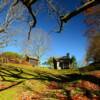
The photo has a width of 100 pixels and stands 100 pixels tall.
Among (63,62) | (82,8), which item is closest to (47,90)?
(82,8)

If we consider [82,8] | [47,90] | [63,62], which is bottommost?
[47,90]

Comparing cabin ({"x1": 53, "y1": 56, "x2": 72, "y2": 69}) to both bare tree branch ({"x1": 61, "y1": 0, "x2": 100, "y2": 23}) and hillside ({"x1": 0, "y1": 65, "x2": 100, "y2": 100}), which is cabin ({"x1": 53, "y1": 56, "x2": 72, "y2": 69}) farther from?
bare tree branch ({"x1": 61, "y1": 0, "x2": 100, "y2": 23})

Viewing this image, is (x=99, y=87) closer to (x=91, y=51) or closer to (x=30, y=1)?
(x=30, y=1)

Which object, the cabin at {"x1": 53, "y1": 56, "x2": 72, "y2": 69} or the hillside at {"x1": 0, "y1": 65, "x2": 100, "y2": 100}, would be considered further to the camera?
the cabin at {"x1": 53, "y1": 56, "x2": 72, "y2": 69}

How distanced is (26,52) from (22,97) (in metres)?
75.1

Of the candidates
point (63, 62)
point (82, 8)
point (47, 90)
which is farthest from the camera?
point (63, 62)

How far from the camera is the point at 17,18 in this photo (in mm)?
35531

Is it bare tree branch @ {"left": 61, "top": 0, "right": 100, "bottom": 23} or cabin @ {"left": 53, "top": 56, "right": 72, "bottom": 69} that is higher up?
bare tree branch @ {"left": 61, "top": 0, "right": 100, "bottom": 23}

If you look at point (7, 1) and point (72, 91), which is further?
point (7, 1)

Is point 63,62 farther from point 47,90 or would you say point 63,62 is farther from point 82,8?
point 82,8

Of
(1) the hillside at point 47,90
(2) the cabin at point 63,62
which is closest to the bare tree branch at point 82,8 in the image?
(1) the hillside at point 47,90

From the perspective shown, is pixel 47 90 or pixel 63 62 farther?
pixel 63 62

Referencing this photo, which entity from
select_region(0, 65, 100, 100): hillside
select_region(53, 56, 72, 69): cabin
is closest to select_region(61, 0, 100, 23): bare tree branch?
select_region(0, 65, 100, 100): hillside

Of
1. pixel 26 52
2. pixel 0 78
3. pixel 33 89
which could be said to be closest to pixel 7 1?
pixel 0 78
